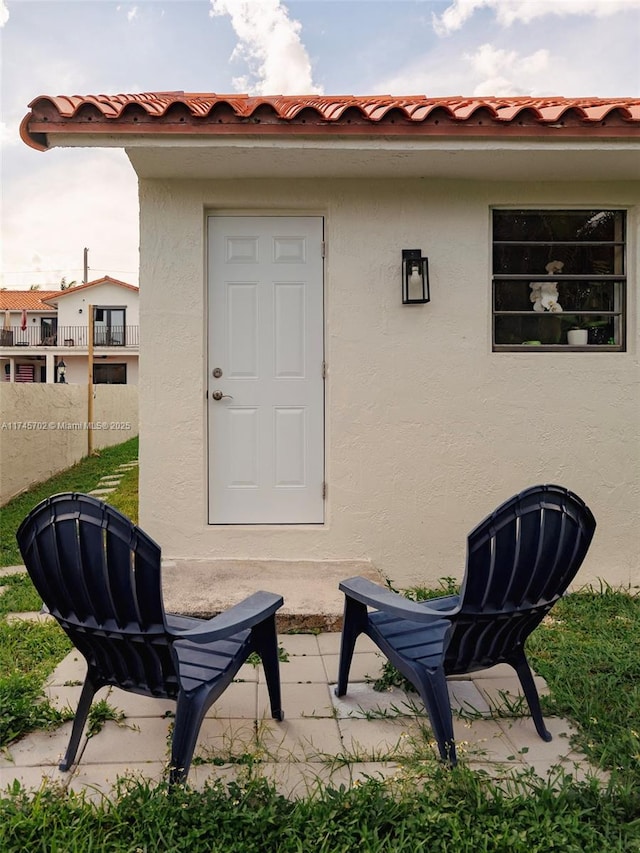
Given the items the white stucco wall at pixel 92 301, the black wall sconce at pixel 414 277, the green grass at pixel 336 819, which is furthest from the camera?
the white stucco wall at pixel 92 301

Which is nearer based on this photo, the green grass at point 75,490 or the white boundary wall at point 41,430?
the green grass at point 75,490

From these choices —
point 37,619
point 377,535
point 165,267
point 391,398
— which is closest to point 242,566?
point 377,535

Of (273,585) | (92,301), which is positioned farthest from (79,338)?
(273,585)

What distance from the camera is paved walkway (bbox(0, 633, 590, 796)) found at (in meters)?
2.13

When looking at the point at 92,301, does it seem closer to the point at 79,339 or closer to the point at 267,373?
the point at 79,339

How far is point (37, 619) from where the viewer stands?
12.1ft

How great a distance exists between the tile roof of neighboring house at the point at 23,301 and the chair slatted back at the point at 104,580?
43.5 metres

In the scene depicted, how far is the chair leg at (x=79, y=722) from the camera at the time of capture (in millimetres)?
2143

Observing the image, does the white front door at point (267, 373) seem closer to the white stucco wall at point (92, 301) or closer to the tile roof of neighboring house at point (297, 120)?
the tile roof of neighboring house at point (297, 120)

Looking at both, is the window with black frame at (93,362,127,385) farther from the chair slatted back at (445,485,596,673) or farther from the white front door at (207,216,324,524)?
the chair slatted back at (445,485,596,673)

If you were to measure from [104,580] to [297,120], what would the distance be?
3.11 m

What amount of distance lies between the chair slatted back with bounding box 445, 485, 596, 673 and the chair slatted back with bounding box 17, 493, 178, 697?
44.2 inches

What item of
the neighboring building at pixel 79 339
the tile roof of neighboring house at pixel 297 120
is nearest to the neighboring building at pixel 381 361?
the tile roof of neighboring house at pixel 297 120

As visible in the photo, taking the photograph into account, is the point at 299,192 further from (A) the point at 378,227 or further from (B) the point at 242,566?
(B) the point at 242,566
